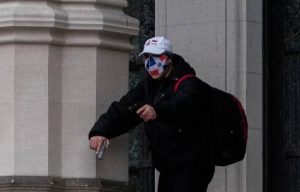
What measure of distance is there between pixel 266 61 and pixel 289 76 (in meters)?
0.25

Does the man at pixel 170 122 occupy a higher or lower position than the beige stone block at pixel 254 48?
lower

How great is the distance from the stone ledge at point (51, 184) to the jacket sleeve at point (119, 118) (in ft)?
1.11

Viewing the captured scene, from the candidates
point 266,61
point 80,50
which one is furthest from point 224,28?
point 80,50

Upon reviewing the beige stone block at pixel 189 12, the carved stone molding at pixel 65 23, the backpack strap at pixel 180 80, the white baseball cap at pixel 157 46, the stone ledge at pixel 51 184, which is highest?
the beige stone block at pixel 189 12

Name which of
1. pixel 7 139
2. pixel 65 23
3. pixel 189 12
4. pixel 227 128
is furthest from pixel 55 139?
pixel 189 12

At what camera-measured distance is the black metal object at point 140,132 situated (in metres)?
16.6

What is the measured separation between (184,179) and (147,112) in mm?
630

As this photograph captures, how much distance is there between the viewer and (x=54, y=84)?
1366 centimetres

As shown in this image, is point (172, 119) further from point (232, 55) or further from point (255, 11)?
point (255, 11)

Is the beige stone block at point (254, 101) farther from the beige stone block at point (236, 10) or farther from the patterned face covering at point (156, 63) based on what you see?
the patterned face covering at point (156, 63)

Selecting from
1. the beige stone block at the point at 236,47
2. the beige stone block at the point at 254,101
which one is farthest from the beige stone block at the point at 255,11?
the beige stone block at the point at 254,101

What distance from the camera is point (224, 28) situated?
15.7 m

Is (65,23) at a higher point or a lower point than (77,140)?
higher

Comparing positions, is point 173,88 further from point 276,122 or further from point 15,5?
point 276,122
